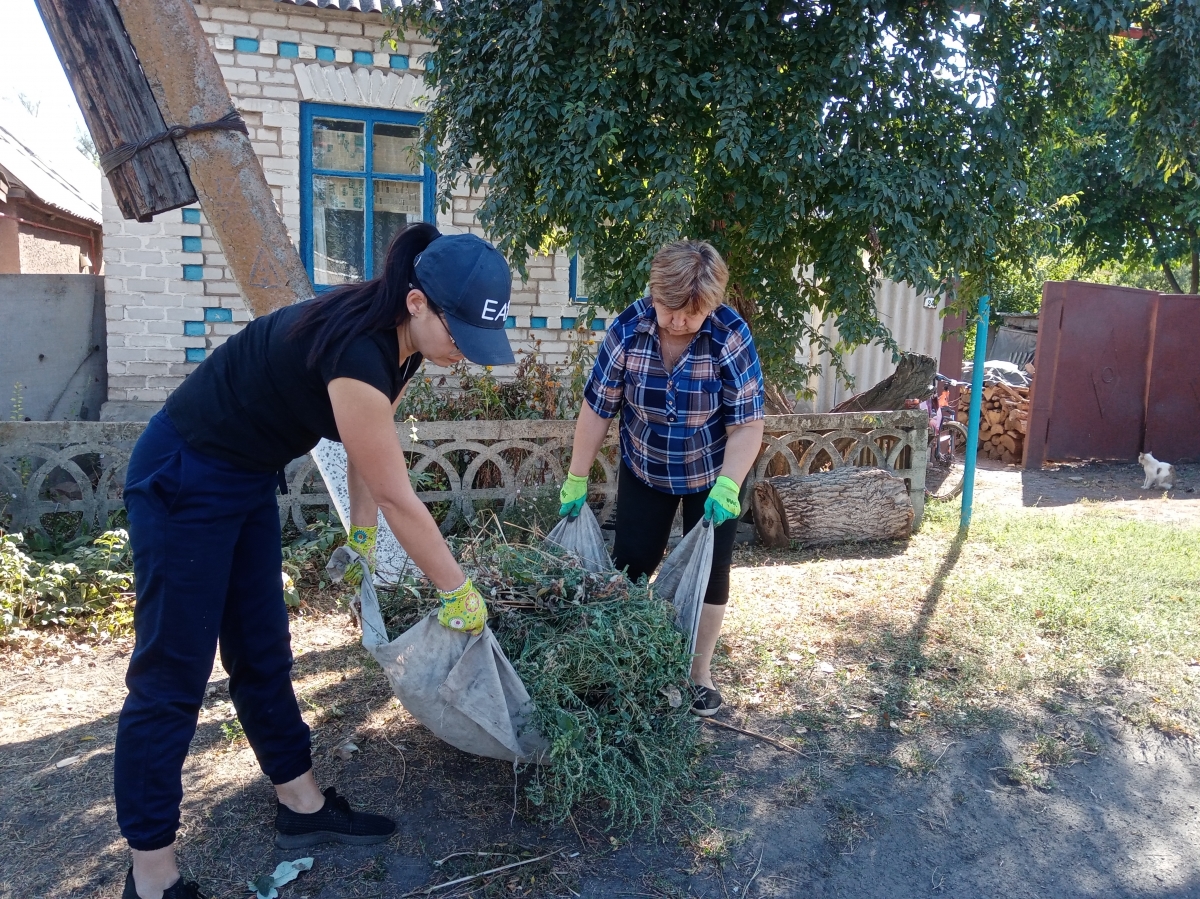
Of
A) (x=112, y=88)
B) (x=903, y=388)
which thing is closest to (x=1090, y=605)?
(x=903, y=388)

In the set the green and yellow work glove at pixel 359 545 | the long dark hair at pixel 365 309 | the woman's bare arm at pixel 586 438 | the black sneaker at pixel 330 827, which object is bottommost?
the black sneaker at pixel 330 827

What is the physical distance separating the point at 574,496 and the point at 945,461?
22.4 ft

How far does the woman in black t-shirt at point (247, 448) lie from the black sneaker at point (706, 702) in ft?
4.61

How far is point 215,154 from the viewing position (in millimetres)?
3527

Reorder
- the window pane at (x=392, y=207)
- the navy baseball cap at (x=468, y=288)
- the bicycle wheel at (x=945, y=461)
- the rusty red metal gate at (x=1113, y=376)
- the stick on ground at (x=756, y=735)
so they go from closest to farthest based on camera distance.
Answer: the navy baseball cap at (x=468, y=288)
the stick on ground at (x=756, y=735)
the window pane at (x=392, y=207)
the bicycle wheel at (x=945, y=461)
the rusty red metal gate at (x=1113, y=376)

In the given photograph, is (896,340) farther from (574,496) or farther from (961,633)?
(574,496)

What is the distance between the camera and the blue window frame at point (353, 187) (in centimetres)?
704

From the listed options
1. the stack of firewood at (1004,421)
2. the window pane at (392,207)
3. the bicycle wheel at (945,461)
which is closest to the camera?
the window pane at (392,207)

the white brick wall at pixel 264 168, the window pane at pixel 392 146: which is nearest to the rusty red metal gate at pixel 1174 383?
the white brick wall at pixel 264 168

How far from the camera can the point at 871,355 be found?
10.1 meters

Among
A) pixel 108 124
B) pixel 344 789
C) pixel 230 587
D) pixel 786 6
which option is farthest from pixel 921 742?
pixel 108 124

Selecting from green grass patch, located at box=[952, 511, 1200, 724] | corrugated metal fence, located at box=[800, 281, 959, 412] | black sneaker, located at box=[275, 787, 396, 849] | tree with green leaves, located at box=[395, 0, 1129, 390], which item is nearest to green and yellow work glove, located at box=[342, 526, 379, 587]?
black sneaker, located at box=[275, 787, 396, 849]

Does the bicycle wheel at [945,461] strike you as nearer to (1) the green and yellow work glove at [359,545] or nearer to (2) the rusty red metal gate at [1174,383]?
(2) the rusty red metal gate at [1174,383]

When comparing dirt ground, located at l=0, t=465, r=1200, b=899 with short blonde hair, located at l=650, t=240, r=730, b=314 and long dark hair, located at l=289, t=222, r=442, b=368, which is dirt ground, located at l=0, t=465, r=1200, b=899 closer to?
long dark hair, located at l=289, t=222, r=442, b=368
